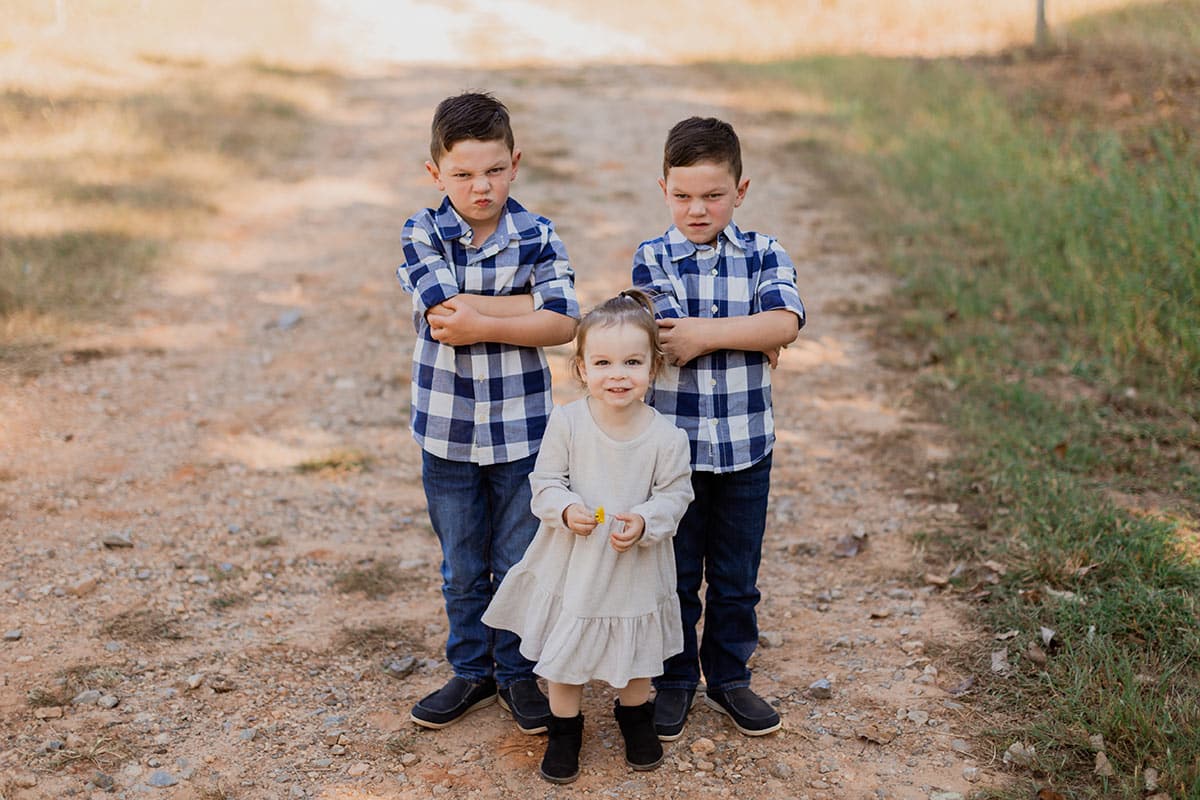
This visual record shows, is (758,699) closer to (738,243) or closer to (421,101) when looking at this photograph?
(738,243)

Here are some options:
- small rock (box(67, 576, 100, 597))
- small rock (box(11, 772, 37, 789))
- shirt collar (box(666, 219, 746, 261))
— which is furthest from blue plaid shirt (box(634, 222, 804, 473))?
small rock (box(67, 576, 100, 597))

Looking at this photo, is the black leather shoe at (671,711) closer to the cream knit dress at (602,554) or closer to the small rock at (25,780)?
the cream knit dress at (602,554)

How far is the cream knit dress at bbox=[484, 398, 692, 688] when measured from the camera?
2.81m

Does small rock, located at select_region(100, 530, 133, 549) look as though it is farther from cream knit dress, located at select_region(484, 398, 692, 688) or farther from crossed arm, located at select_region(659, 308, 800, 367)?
crossed arm, located at select_region(659, 308, 800, 367)

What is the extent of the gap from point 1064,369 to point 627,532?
3676 millimetres

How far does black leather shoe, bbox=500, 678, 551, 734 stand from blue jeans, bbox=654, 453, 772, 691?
34cm

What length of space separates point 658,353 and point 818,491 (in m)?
2.19

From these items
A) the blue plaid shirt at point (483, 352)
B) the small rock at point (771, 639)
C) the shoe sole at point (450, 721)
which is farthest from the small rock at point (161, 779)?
the small rock at point (771, 639)

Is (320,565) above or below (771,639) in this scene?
above

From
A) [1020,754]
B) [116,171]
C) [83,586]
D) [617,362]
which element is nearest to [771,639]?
[1020,754]

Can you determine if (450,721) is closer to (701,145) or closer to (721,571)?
(721,571)

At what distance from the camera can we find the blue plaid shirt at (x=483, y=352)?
2967 millimetres

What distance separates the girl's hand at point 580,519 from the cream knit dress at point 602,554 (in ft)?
0.13

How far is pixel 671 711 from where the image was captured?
3146 millimetres
